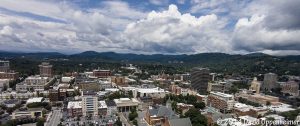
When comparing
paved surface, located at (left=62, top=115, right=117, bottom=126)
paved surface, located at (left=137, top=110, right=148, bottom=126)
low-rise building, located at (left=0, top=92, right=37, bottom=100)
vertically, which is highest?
low-rise building, located at (left=0, top=92, right=37, bottom=100)

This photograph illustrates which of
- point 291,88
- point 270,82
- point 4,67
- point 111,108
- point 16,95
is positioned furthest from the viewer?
point 4,67

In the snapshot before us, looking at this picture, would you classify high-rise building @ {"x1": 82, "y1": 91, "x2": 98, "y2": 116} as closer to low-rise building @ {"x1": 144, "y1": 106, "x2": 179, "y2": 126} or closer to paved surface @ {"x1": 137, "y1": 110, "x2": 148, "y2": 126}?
paved surface @ {"x1": 137, "y1": 110, "x2": 148, "y2": 126}

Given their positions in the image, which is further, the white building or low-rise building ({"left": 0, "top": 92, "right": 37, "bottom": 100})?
the white building

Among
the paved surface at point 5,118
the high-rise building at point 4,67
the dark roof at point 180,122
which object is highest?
the high-rise building at point 4,67

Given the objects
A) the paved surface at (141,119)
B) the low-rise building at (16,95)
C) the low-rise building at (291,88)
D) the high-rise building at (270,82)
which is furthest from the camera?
the high-rise building at (270,82)

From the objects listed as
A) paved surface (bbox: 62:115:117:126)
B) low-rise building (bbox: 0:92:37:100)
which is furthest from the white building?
paved surface (bbox: 62:115:117:126)

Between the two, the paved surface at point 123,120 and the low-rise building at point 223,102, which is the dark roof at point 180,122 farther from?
the low-rise building at point 223,102

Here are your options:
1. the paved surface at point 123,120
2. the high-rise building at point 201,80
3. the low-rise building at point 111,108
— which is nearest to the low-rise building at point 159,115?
the paved surface at point 123,120

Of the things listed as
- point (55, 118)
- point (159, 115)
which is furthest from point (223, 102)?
point (55, 118)

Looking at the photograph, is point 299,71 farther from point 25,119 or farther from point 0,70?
point 0,70

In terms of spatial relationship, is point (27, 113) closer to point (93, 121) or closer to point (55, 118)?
point (55, 118)
